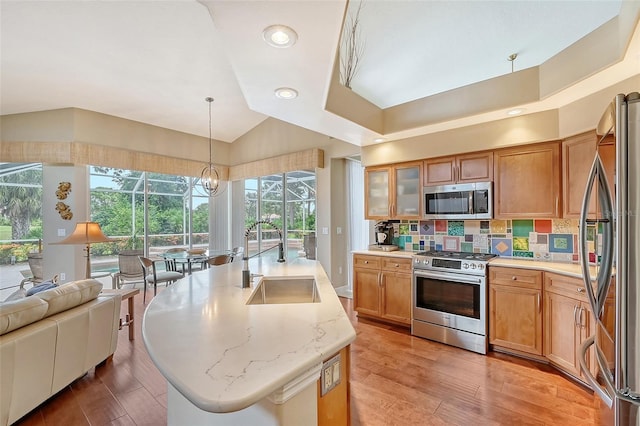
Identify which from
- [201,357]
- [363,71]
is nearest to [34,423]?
[201,357]

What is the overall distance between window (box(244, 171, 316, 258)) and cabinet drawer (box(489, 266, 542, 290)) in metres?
2.87

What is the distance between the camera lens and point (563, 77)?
2291mm

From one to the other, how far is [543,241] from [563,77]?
159 cm

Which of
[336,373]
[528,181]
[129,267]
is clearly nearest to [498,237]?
[528,181]

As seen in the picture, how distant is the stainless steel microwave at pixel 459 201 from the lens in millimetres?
3064

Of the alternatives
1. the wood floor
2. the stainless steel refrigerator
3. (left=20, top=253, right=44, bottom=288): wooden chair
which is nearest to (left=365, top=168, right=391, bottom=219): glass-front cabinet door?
the wood floor

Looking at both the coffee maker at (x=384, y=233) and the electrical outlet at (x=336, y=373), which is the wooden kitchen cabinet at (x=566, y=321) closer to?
the coffee maker at (x=384, y=233)

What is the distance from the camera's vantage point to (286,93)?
2.47 m

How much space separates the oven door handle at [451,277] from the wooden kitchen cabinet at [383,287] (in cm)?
18

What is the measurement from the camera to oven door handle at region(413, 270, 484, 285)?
2.86 metres

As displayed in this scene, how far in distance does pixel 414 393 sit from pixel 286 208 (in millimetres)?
3954

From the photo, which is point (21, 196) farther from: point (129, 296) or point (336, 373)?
point (336, 373)

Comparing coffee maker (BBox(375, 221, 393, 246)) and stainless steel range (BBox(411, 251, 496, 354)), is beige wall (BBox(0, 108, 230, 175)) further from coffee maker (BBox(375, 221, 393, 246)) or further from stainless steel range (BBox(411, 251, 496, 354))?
stainless steel range (BBox(411, 251, 496, 354))

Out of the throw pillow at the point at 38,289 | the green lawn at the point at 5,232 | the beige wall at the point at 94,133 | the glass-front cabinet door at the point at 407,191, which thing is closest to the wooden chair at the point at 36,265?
the green lawn at the point at 5,232
